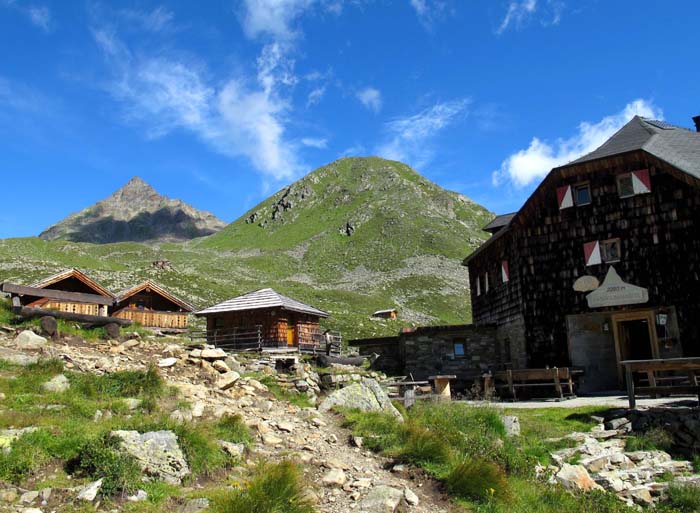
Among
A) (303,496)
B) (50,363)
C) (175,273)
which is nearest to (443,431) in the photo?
(303,496)

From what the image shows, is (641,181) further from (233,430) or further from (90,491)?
(90,491)

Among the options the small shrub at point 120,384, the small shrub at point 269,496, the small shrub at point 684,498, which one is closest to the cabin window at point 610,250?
the small shrub at point 684,498

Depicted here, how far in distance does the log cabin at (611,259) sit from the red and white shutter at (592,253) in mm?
41

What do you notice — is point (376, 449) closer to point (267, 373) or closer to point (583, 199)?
point (267, 373)

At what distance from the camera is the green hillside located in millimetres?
77125

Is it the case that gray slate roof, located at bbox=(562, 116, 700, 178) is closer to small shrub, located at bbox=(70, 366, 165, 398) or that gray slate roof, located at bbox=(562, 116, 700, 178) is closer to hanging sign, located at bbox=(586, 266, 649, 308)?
hanging sign, located at bbox=(586, 266, 649, 308)

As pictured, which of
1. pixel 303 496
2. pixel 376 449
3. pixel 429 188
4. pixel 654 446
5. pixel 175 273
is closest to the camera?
pixel 303 496

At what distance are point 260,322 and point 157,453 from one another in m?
22.6

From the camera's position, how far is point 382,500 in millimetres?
8156

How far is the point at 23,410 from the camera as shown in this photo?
30.4ft

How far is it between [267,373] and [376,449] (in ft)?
23.0

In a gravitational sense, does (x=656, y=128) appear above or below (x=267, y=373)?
above

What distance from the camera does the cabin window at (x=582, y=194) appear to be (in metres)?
23.0

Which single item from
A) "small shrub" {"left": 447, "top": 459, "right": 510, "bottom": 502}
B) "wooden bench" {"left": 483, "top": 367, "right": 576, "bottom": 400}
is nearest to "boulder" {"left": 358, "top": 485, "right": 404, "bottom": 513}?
"small shrub" {"left": 447, "top": 459, "right": 510, "bottom": 502}
